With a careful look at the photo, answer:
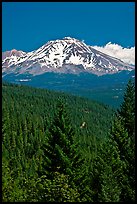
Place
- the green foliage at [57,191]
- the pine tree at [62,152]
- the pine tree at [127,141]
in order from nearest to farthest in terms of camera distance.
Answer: the green foliage at [57,191] < the pine tree at [62,152] < the pine tree at [127,141]

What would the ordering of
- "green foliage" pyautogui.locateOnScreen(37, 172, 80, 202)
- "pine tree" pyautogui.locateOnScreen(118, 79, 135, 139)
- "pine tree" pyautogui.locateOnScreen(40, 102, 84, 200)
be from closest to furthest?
"green foliage" pyautogui.locateOnScreen(37, 172, 80, 202) → "pine tree" pyautogui.locateOnScreen(40, 102, 84, 200) → "pine tree" pyautogui.locateOnScreen(118, 79, 135, 139)

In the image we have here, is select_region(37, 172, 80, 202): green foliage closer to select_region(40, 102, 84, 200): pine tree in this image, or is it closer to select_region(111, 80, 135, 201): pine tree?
select_region(40, 102, 84, 200): pine tree

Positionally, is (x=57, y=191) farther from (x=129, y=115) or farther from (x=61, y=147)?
(x=129, y=115)

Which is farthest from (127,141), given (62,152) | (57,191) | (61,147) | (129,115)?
(57,191)

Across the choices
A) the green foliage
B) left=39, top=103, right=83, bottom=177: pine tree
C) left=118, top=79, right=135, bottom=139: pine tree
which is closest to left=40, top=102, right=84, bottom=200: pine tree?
left=39, top=103, right=83, bottom=177: pine tree

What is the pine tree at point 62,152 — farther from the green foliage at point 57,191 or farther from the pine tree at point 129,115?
the green foliage at point 57,191

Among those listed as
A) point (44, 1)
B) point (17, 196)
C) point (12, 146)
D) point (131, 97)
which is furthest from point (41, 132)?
point (44, 1)

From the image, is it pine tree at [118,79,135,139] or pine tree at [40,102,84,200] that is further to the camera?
pine tree at [118,79,135,139]

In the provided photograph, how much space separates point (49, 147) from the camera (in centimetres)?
2717

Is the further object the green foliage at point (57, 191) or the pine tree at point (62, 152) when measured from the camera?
the pine tree at point (62, 152)

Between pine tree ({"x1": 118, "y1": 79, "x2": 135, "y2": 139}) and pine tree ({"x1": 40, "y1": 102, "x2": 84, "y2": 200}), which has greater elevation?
pine tree ({"x1": 118, "y1": 79, "x2": 135, "y2": 139})

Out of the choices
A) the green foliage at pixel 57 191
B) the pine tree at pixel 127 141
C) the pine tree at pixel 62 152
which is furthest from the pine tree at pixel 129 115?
the green foliage at pixel 57 191

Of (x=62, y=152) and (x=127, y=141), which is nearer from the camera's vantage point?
(x=62, y=152)

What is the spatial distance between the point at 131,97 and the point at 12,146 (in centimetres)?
8658
